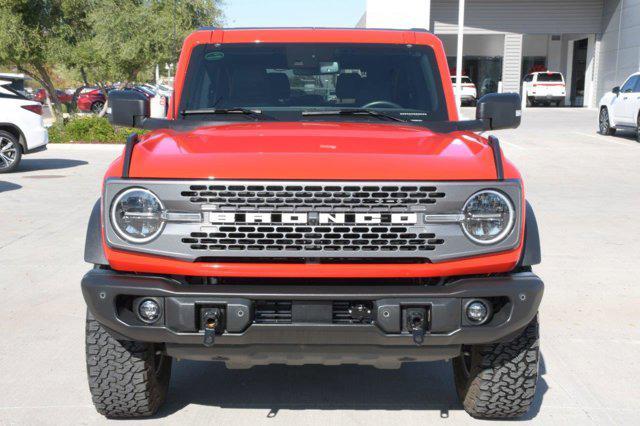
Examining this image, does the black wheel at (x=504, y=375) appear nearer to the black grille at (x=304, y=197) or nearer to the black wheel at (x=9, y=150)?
the black grille at (x=304, y=197)

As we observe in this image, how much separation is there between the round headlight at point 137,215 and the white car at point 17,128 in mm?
11700

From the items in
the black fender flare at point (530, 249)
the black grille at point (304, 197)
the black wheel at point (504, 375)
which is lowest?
the black wheel at point (504, 375)

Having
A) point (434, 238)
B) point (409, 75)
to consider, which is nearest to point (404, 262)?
point (434, 238)

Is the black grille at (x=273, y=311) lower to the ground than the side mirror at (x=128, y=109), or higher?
lower

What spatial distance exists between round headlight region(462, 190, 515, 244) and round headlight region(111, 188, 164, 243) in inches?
49.9

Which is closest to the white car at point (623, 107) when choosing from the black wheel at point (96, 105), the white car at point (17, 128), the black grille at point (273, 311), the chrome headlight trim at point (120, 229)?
the white car at point (17, 128)

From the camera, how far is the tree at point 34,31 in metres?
21.4

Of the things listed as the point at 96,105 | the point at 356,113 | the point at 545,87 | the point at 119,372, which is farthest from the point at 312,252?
the point at 545,87

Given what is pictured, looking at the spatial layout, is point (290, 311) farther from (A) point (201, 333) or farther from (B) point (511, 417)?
(B) point (511, 417)

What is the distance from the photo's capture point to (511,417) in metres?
4.10

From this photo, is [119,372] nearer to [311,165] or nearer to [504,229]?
[311,165]

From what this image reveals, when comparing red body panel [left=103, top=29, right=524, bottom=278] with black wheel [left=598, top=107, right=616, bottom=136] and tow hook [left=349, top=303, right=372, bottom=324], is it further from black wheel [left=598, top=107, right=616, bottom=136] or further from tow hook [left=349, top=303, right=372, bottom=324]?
black wheel [left=598, top=107, right=616, bottom=136]

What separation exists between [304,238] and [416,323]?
0.56 m

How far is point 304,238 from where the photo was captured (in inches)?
135
